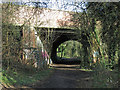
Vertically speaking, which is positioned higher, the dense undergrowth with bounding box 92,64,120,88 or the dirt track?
the dense undergrowth with bounding box 92,64,120,88

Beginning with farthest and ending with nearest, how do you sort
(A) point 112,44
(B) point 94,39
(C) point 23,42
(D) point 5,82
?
(C) point 23,42
(B) point 94,39
(D) point 5,82
(A) point 112,44

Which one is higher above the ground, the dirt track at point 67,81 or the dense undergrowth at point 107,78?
the dense undergrowth at point 107,78

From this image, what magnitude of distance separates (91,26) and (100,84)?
8.37 ft

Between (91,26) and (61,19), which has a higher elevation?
(61,19)

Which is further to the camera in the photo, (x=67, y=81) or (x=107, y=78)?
(x=67, y=81)

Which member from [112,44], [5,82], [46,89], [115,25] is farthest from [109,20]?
[5,82]

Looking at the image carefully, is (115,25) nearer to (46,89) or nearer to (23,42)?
(46,89)

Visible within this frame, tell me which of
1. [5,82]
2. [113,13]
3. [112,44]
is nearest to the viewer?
[113,13]

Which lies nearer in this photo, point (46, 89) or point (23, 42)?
point (46, 89)

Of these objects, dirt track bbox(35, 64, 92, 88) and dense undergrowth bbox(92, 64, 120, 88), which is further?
dirt track bbox(35, 64, 92, 88)

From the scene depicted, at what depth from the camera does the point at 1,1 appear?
→ 6801 millimetres

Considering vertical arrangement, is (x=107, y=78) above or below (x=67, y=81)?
above

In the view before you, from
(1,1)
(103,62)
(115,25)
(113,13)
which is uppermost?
(1,1)

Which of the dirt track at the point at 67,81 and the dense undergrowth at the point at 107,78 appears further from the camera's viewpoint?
the dirt track at the point at 67,81
